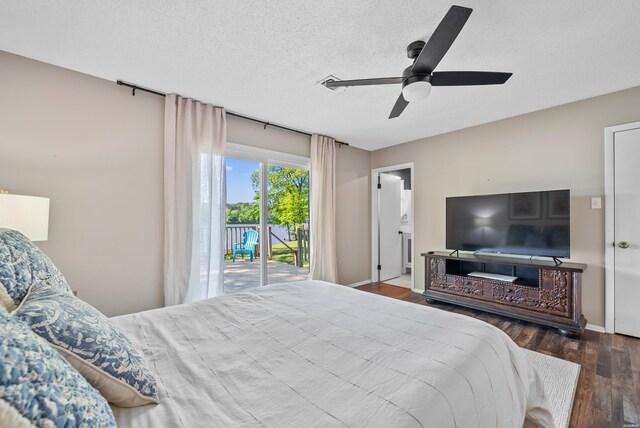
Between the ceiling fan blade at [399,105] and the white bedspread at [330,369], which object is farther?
the ceiling fan blade at [399,105]

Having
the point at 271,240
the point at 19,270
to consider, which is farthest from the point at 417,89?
the point at 271,240

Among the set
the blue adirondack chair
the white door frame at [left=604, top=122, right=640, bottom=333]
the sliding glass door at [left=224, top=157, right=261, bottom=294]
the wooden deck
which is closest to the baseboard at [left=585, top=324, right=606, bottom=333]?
the white door frame at [left=604, top=122, right=640, bottom=333]

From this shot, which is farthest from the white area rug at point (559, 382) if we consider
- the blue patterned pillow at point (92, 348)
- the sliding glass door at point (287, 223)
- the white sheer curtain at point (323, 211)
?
the sliding glass door at point (287, 223)

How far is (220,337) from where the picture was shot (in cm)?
135

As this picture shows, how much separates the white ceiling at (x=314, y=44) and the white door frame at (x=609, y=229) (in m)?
0.56

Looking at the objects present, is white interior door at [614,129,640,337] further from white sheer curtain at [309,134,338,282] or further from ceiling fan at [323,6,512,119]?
white sheer curtain at [309,134,338,282]

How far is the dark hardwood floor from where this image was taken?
170 cm

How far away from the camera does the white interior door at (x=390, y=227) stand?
209 inches

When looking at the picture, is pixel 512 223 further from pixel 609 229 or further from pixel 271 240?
pixel 271 240

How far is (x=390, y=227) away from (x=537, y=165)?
262cm

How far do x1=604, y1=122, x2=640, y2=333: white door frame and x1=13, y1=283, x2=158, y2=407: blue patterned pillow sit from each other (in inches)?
162

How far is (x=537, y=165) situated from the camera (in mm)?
3418

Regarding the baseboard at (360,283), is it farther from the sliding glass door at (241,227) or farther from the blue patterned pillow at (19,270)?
the blue patterned pillow at (19,270)

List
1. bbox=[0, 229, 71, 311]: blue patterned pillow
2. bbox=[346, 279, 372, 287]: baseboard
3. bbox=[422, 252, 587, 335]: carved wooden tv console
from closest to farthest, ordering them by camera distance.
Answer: bbox=[0, 229, 71, 311]: blue patterned pillow → bbox=[422, 252, 587, 335]: carved wooden tv console → bbox=[346, 279, 372, 287]: baseboard
